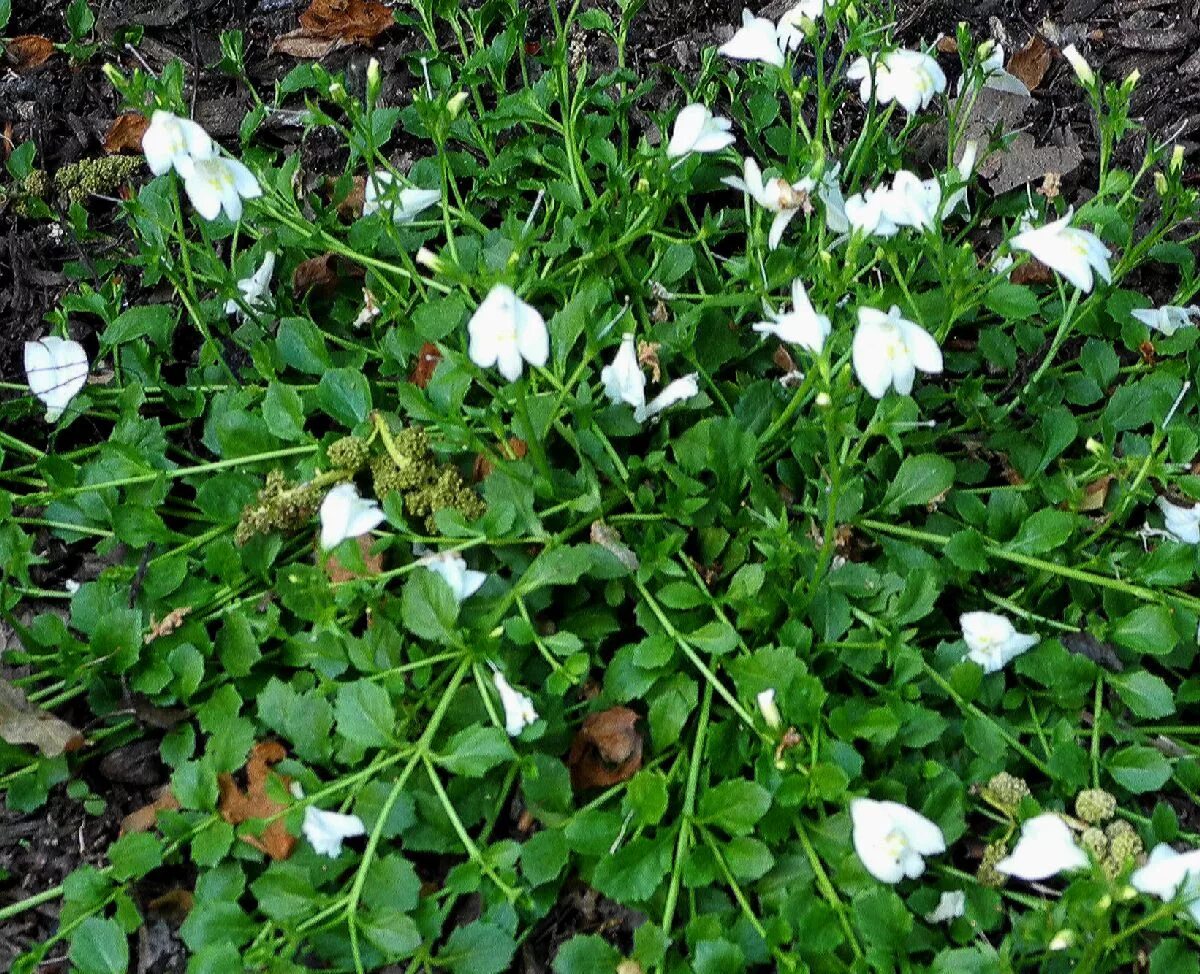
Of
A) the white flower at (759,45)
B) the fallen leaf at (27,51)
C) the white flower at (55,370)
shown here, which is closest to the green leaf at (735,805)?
the white flower at (759,45)

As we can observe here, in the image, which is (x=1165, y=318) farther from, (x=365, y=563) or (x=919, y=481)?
(x=365, y=563)

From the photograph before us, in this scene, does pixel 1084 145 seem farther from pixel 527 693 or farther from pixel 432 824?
pixel 432 824

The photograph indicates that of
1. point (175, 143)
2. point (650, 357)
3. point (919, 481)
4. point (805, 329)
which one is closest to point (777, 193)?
point (650, 357)

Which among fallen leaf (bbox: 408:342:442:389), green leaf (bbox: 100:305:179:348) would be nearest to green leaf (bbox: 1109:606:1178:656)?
fallen leaf (bbox: 408:342:442:389)

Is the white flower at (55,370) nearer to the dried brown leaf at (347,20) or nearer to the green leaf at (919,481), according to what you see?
the dried brown leaf at (347,20)

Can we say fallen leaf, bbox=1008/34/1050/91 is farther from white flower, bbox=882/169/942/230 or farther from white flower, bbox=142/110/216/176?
white flower, bbox=142/110/216/176

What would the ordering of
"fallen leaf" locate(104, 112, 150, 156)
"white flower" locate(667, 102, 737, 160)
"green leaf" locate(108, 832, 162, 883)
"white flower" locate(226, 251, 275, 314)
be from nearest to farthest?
"green leaf" locate(108, 832, 162, 883)
"white flower" locate(667, 102, 737, 160)
"white flower" locate(226, 251, 275, 314)
"fallen leaf" locate(104, 112, 150, 156)
